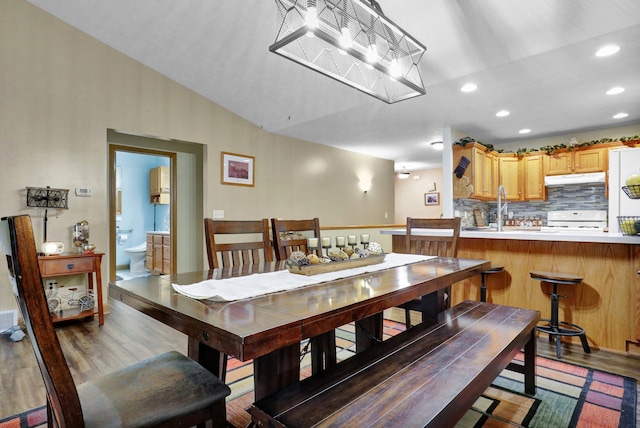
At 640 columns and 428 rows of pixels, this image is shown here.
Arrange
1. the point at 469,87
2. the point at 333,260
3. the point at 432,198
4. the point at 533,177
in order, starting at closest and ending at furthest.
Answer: the point at 333,260 → the point at 469,87 → the point at 533,177 → the point at 432,198

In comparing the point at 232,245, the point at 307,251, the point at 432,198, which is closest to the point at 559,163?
the point at 432,198

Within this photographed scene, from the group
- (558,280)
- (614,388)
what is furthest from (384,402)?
(558,280)

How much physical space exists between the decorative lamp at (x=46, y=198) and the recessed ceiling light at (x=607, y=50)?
4.98 meters

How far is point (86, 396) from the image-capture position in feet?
3.43

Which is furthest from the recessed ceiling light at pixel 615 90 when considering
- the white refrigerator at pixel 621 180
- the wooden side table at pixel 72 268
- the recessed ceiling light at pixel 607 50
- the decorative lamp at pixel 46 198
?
the decorative lamp at pixel 46 198

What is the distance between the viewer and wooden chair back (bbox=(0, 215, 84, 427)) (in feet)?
2.39

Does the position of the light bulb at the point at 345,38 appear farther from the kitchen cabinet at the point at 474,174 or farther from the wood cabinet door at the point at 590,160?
the wood cabinet door at the point at 590,160

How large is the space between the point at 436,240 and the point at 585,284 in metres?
1.20

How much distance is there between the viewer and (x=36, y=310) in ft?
2.44

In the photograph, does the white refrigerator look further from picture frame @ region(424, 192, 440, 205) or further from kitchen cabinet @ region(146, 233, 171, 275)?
kitchen cabinet @ region(146, 233, 171, 275)

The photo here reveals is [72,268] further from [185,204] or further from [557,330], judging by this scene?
[557,330]

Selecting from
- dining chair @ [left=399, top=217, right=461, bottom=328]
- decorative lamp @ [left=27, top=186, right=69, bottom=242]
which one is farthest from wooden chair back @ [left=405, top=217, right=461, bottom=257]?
decorative lamp @ [left=27, top=186, right=69, bottom=242]

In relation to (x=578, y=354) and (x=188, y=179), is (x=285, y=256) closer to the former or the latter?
(x=578, y=354)

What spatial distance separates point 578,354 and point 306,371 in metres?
1.97
